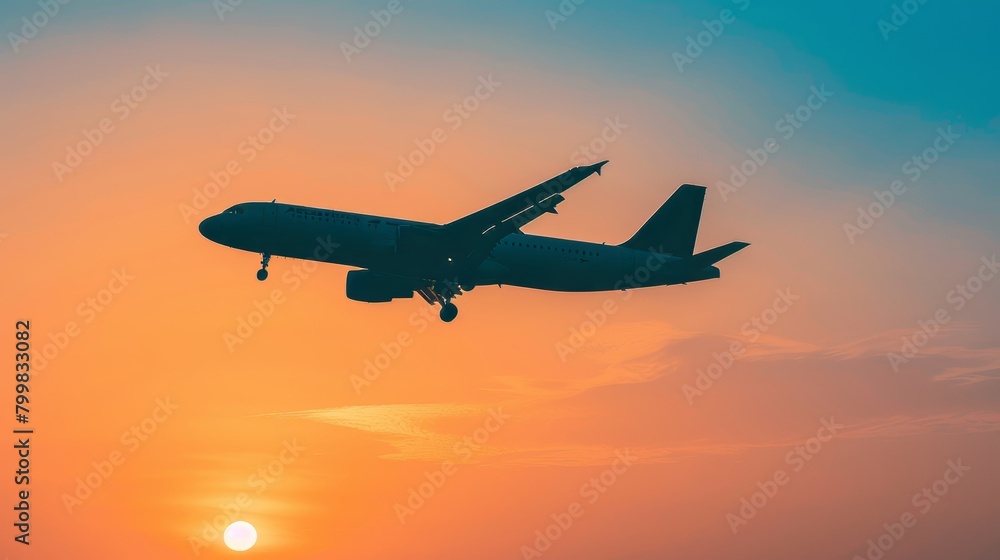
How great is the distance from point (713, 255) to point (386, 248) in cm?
2100

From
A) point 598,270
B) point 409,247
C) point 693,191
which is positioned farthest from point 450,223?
point 693,191

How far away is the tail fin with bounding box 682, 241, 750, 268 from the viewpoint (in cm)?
6384

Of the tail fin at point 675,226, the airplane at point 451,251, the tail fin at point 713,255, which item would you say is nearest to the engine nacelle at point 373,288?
the airplane at point 451,251

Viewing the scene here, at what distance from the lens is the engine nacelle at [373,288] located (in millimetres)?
71938

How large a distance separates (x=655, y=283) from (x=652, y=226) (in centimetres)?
556

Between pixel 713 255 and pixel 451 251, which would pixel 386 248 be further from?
pixel 713 255

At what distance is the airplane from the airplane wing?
63mm

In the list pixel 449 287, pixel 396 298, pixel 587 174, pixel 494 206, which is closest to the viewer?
pixel 587 174

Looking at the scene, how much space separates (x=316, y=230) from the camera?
203ft

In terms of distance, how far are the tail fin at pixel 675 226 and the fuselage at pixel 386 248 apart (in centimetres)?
471

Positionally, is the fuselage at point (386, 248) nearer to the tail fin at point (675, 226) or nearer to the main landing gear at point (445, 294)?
the main landing gear at point (445, 294)

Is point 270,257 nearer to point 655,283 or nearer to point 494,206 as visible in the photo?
point 494,206

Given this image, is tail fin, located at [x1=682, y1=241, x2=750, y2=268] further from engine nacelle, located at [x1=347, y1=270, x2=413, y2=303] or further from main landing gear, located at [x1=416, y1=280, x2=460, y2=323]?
engine nacelle, located at [x1=347, y1=270, x2=413, y2=303]

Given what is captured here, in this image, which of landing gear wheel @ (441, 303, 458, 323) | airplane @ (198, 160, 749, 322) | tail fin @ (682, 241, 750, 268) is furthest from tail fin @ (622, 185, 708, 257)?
landing gear wheel @ (441, 303, 458, 323)
